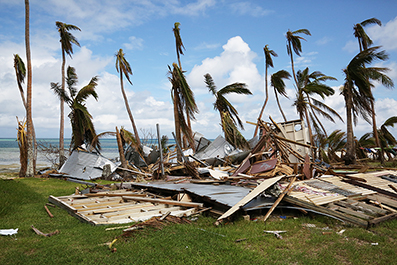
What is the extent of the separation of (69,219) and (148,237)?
2.41 metres

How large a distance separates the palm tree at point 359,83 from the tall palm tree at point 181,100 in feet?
26.5

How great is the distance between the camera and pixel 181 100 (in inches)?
500

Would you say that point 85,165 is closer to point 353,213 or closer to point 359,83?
point 353,213

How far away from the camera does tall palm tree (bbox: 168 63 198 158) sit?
12273 millimetres

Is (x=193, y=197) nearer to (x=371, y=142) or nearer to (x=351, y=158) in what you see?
(x=351, y=158)

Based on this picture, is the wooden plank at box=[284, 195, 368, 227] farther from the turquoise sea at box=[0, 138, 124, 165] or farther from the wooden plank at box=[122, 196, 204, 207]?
the turquoise sea at box=[0, 138, 124, 165]

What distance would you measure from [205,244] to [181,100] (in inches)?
350

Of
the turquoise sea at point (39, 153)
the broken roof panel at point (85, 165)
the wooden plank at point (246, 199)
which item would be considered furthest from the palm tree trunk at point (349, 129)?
the turquoise sea at point (39, 153)

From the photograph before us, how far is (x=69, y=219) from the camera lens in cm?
611

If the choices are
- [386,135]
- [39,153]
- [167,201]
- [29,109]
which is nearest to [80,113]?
[29,109]

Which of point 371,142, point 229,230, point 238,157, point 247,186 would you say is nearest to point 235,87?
point 238,157

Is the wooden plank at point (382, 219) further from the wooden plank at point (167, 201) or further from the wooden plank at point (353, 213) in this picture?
the wooden plank at point (167, 201)

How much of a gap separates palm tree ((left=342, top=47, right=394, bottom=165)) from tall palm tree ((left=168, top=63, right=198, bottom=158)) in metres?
8.08

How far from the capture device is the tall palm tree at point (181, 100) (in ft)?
40.3
